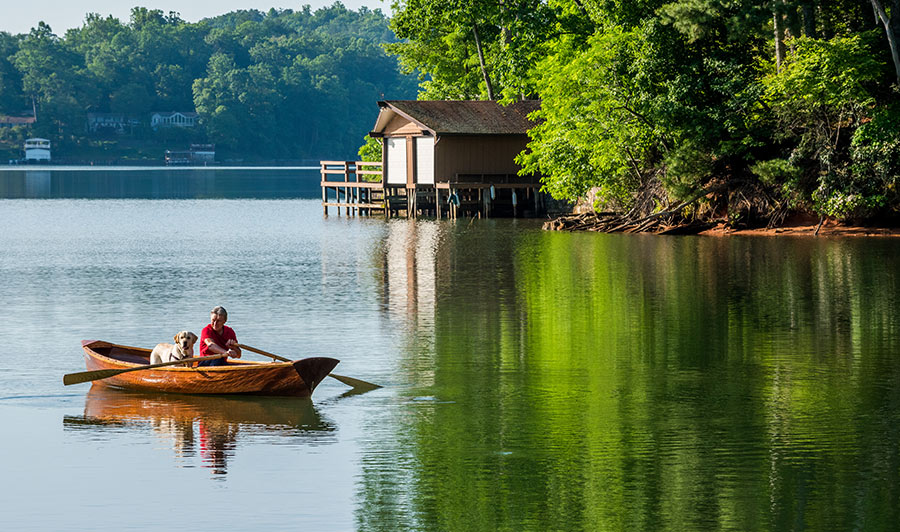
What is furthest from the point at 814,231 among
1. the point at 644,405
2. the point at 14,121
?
the point at 14,121

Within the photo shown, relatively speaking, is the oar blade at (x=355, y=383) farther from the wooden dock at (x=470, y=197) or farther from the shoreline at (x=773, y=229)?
the wooden dock at (x=470, y=197)

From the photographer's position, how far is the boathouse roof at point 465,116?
56.2 m

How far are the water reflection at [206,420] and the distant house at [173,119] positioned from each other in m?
169

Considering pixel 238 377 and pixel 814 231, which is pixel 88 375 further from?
pixel 814 231

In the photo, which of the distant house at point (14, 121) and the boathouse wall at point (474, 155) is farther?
the distant house at point (14, 121)

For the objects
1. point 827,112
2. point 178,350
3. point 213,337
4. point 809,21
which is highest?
point 809,21

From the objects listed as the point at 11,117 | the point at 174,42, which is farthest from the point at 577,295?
the point at 174,42

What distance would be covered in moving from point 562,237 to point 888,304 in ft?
65.0

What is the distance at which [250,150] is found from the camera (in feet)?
618

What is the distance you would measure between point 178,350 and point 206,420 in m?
1.79

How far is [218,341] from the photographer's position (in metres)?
16.3

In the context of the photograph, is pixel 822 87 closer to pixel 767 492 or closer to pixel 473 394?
pixel 473 394

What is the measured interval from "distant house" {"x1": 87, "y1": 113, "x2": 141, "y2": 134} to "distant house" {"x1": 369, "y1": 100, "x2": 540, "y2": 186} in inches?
4986

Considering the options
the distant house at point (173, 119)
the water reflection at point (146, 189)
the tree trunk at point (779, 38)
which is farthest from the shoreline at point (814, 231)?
the distant house at point (173, 119)
